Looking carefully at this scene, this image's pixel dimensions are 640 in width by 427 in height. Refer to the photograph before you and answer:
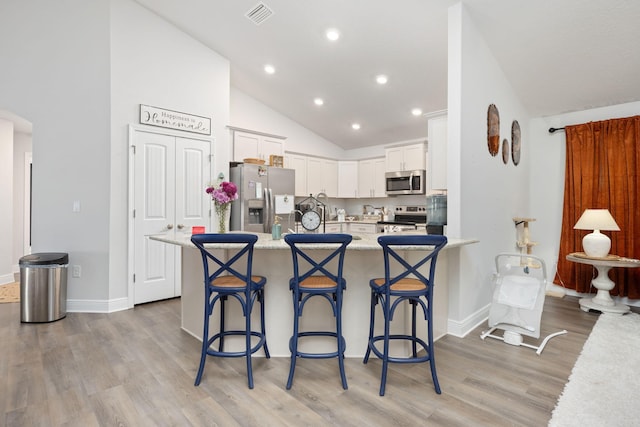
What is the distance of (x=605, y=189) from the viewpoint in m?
4.18

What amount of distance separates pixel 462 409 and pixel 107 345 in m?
2.80

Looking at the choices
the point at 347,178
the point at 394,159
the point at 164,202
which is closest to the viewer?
the point at 164,202

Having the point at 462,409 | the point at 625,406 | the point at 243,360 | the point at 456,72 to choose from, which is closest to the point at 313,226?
the point at 243,360

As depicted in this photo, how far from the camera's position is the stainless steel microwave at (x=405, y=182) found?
557 cm

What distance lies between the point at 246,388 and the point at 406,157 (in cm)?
471

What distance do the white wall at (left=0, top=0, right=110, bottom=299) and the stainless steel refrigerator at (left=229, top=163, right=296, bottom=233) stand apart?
165 cm

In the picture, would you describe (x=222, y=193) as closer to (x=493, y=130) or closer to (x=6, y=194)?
(x=493, y=130)

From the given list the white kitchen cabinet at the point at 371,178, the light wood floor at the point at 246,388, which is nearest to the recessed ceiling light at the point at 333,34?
the white kitchen cabinet at the point at 371,178

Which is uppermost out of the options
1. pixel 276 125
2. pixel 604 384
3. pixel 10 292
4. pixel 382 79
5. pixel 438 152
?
pixel 382 79

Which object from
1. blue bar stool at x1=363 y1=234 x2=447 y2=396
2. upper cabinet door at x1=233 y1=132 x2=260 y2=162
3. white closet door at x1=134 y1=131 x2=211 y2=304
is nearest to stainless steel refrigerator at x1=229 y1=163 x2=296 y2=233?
upper cabinet door at x1=233 y1=132 x2=260 y2=162

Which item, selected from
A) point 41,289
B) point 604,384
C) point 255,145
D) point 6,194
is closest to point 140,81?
point 255,145

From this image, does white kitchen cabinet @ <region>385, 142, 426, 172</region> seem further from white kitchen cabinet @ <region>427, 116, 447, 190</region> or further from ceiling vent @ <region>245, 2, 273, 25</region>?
ceiling vent @ <region>245, 2, 273, 25</region>

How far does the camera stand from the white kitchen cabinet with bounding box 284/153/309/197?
6.23 m

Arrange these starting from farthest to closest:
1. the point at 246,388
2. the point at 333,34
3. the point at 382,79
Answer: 1. the point at 382,79
2. the point at 333,34
3. the point at 246,388
